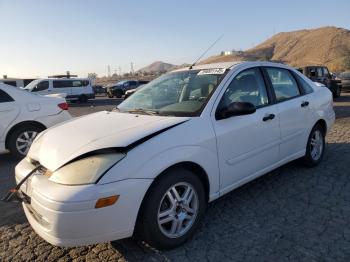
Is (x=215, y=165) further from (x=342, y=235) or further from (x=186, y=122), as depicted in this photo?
(x=342, y=235)

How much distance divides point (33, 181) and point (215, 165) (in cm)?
163

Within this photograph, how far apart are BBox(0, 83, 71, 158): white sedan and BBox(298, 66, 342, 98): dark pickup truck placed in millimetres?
13220

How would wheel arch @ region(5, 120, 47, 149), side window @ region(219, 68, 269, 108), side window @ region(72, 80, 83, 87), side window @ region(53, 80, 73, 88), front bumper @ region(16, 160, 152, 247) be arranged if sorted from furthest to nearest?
side window @ region(72, 80, 83, 87) → side window @ region(53, 80, 73, 88) → wheel arch @ region(5, 120, 47, 149) → side window @ region(219, 68, 269, 108) → front bumper @ region(16, 160, 152, 247)

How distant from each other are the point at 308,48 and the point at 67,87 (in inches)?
4294

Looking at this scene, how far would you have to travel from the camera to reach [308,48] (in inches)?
4729

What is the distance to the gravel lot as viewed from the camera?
306 centimetres

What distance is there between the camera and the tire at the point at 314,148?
16.9ft

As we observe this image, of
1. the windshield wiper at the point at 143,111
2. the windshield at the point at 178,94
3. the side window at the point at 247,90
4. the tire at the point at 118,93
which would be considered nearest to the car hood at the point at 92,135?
the windshield wiper at the point at 143,111

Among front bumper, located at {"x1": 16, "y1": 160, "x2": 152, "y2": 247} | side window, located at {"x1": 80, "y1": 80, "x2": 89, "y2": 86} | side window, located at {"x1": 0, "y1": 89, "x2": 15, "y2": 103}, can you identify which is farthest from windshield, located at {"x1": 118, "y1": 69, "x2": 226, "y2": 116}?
side window, located at {"x1": 80, "y1": 80, "x2": 89, "y2": 86}

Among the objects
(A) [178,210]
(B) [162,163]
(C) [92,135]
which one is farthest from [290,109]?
(C) [92,135]

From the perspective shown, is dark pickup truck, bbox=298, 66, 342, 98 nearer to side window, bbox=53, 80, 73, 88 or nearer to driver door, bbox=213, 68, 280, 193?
driver door, bbox=213, 68, 280, 193

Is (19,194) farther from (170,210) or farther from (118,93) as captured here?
(118,93)

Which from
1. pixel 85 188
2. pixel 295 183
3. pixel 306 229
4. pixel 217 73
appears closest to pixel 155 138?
pixel 85 188

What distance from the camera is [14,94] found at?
6805mm
